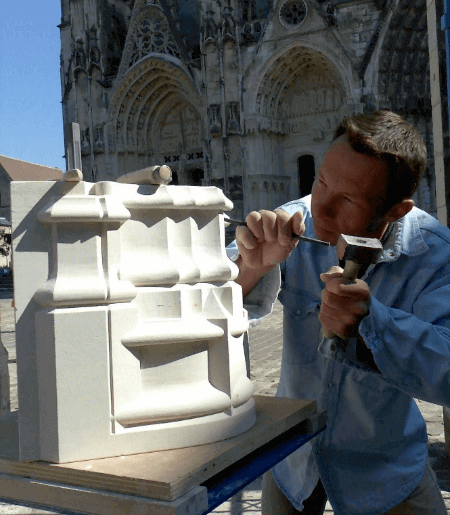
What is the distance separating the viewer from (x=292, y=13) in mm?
18422

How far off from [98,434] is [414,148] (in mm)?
930

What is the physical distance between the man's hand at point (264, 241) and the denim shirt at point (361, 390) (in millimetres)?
57

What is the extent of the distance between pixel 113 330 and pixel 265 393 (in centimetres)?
442

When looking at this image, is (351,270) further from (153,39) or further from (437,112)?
(153,39)

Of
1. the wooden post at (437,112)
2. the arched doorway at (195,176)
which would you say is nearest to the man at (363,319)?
the wooden post at (437,112)

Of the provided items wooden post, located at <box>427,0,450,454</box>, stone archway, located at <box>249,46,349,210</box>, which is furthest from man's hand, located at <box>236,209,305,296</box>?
stone archway, located at <box>249,46,349,210</box>

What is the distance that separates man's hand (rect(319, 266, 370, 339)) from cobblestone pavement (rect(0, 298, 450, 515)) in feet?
7.85

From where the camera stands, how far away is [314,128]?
19547mm

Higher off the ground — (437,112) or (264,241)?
(437,112)

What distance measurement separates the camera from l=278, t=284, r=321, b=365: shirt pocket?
179cm

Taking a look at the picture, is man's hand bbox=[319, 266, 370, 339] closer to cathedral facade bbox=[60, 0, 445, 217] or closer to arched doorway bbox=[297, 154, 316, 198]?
cathedral facade bbox=[60, 0, 445, 217]

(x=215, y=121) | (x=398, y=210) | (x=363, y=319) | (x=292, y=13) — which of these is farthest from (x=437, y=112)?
(x=292, y=13)

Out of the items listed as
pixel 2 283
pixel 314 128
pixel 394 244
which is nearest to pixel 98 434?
pixel 394 244

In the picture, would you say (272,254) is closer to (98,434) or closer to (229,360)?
(229,360)
